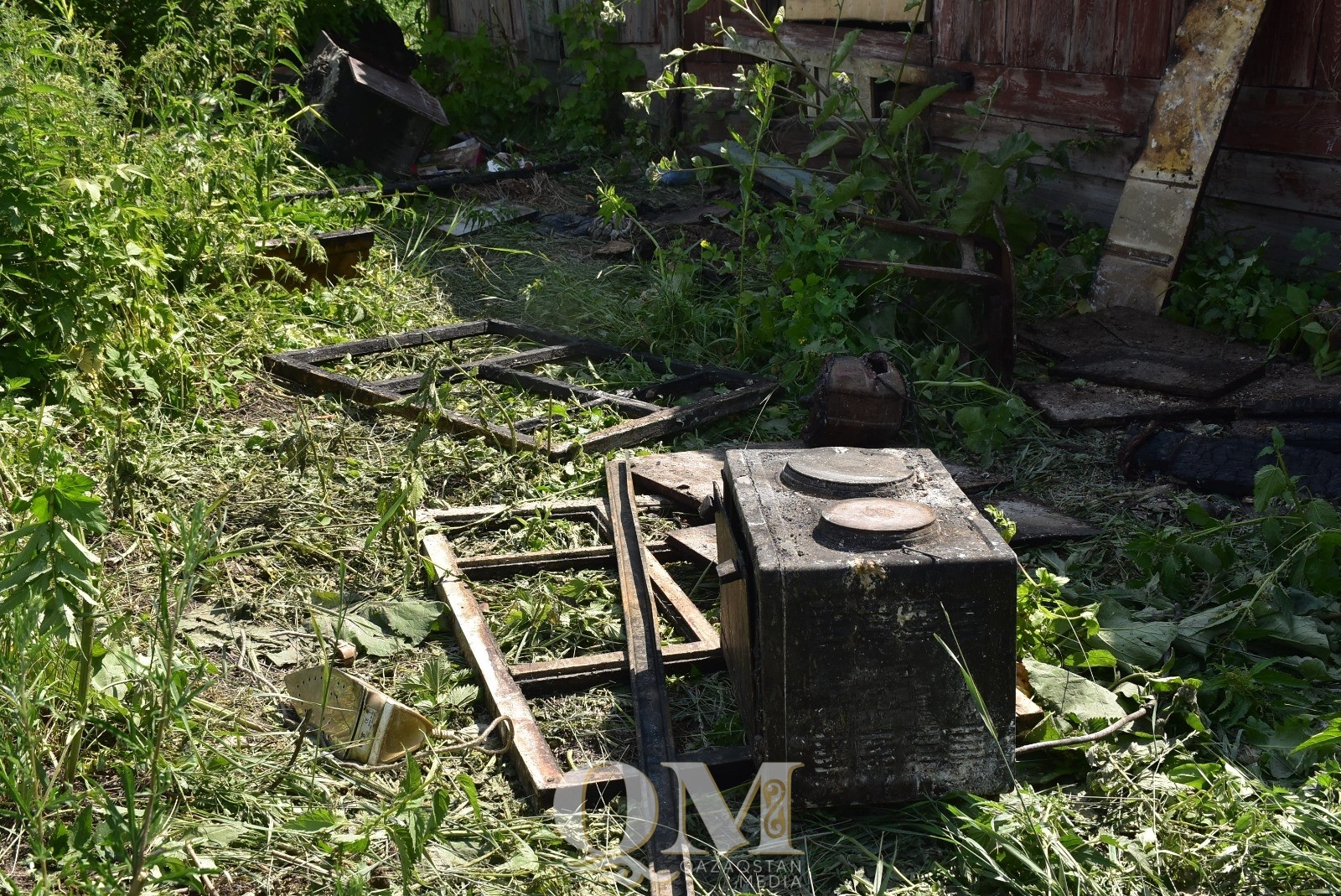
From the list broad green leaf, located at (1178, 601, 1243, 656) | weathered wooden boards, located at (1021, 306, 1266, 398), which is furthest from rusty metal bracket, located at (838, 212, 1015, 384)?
broad green leaf, located at (1178, 601, 1243, 656)

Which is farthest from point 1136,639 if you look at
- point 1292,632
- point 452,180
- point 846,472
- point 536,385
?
point 452,180

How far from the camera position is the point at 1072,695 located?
2.83m

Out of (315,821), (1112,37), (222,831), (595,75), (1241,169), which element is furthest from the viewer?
(595,75)

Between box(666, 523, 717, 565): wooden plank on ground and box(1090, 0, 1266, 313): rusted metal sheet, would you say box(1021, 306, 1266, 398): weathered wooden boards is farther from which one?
box(666, 523, 717, 565): wooden plank on ground

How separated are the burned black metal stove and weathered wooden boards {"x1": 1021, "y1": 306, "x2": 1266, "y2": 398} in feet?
8.77

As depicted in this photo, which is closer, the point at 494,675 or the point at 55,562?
the point at 55,562

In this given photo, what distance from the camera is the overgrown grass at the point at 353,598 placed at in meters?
2.37

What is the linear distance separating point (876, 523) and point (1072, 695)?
2.44ft

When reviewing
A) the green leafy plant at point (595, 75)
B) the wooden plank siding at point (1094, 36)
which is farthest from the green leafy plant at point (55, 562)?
the green leafy plant at point (595, 75)

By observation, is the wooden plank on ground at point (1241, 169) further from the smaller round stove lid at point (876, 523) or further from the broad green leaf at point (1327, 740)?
the smaller round stove lid at point (876, 523)

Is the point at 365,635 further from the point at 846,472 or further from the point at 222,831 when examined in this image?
the point at 846,472

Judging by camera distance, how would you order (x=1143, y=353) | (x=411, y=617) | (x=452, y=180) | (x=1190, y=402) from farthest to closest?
(x=452, y=180), (x=1143, y=353), (x=1190, y=402), (x=411, y=617)

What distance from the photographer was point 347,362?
560 cm

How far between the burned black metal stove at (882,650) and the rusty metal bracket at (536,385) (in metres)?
2.11
